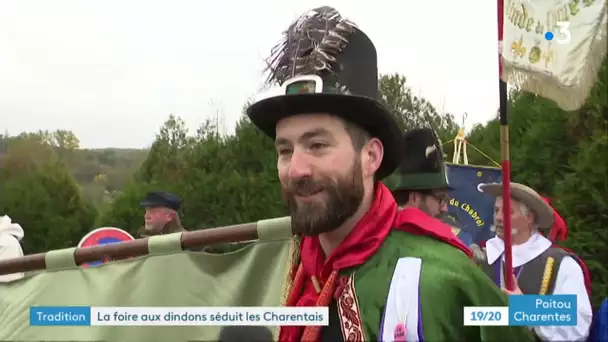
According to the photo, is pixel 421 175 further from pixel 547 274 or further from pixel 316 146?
pixel 316 146

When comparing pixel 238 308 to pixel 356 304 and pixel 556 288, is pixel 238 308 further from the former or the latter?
pixel 556 288

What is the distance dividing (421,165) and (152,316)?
1344 millimetres

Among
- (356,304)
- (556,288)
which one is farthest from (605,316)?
(556,288)

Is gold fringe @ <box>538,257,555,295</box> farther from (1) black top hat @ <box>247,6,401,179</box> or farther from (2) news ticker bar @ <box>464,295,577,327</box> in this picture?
(1) black top hat @ <box>247,6,401,179</box>

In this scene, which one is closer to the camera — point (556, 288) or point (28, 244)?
point (556, 288)

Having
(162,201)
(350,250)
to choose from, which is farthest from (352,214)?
(162,201)

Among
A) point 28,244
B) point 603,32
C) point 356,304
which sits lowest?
point 28,244

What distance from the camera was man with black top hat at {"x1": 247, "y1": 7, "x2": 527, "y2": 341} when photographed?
115cm

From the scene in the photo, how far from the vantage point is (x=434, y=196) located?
2461 mm

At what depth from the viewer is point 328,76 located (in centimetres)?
123

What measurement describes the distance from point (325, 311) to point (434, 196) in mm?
1304

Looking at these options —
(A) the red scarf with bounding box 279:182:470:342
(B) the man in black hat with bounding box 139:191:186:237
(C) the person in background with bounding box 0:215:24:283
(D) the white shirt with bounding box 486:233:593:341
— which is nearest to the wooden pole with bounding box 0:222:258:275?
(A) the red scarf with bounding box 279:182:470:342

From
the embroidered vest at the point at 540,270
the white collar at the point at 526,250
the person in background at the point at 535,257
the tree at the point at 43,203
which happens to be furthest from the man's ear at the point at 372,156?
the tree at the point at 43,203

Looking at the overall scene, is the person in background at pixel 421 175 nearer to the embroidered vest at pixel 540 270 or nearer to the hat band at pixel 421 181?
the hat band at pixel 421 181
